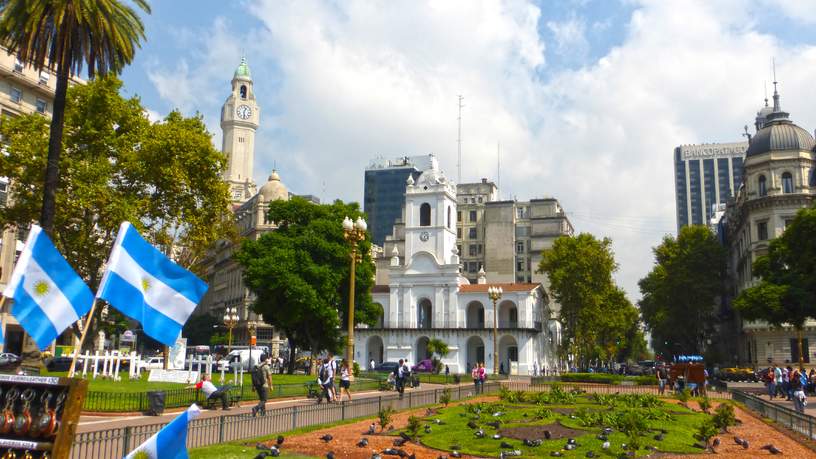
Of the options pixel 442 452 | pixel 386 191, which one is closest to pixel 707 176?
pixel 386 191

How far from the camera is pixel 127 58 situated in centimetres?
2441

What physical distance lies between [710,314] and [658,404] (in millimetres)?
48553

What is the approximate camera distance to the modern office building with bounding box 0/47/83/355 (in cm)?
5000

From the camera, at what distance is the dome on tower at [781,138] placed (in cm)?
5547

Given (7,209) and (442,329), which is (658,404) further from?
(442,329)

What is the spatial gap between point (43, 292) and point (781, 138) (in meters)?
59.5

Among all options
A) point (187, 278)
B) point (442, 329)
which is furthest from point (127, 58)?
point (442, 329)

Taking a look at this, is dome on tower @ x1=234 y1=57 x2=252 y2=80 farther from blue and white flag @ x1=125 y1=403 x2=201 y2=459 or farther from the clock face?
blue and white flag @ x1=125 y1=403 x2=201 y2=459

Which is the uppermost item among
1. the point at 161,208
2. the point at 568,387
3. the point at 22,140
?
the point at 22,140

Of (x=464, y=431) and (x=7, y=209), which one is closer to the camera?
(x=464, y=431)

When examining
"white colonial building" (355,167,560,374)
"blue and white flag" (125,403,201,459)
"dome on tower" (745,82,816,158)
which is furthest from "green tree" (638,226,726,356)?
"blue and white flag" (125,403,201,459)

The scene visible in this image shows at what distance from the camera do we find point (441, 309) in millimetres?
64688

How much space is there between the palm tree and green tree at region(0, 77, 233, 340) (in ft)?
28.0

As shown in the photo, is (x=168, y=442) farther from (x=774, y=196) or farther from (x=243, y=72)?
(x=243, y=72)
